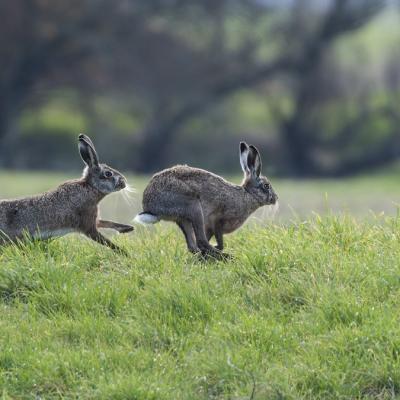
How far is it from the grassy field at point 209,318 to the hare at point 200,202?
231 millimetres

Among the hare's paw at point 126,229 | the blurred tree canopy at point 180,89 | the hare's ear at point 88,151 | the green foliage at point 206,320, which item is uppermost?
the blurred tree canopy at point 180,89

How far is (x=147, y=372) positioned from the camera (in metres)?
7.95

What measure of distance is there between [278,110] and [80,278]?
31380 millimetres

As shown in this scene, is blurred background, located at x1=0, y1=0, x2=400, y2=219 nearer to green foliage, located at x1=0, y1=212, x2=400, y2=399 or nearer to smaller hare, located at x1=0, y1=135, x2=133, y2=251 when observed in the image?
smaller hare, located at x1=0, y1=135, x2=133, y2=251

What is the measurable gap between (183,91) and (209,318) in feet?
103

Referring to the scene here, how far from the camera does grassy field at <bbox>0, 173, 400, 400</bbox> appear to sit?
7.85 m

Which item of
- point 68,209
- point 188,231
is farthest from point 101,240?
point 188,231

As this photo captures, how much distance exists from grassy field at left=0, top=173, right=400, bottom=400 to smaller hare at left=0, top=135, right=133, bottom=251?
0.20 metres

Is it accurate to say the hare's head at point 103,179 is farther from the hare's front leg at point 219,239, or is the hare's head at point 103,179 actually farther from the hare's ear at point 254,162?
the hare's ear at point 254,162

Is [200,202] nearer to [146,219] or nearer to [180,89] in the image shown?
[146,219]

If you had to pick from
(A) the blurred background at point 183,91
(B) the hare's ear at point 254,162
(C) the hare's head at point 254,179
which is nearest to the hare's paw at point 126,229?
(C) the hare's head at point 254,179

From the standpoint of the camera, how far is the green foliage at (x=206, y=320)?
7852mm

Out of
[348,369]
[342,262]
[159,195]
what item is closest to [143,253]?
[159,195]

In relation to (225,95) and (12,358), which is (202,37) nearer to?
(225,95)
